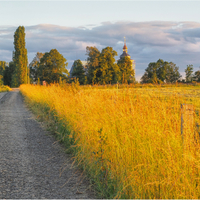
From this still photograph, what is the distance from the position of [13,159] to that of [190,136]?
3.65m

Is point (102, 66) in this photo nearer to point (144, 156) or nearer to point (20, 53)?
point (20, 53)

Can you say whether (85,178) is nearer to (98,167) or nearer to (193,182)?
(98,167)

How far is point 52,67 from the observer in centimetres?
6694

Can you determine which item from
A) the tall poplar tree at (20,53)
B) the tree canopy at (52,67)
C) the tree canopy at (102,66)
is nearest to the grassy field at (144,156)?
the tall poplar tree at (20,53)

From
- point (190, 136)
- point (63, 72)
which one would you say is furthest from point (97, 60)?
point (190, 136)

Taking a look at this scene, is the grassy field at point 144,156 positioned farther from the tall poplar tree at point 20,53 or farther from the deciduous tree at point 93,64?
the deciduous tree at point 93,64

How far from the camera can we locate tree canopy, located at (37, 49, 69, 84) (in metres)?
66.3

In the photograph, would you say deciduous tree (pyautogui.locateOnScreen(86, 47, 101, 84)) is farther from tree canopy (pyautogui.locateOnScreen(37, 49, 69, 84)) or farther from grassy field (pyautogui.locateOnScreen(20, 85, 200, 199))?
grassy field (pyautogui.locateOnScreen(20, 85, 200, 199))

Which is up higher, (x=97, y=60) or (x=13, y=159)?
(x=97, y=60)

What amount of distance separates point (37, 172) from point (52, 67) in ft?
212

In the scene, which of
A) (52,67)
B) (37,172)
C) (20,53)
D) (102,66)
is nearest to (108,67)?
(102,66)

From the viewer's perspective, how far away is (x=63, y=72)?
68.5 meters

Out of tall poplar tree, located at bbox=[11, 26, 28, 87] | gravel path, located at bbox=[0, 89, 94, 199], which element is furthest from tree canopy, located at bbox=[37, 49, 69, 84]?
gravel path, located at bbox=[0, 89, 94, 199]

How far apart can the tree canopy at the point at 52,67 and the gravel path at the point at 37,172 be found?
60592 mm
